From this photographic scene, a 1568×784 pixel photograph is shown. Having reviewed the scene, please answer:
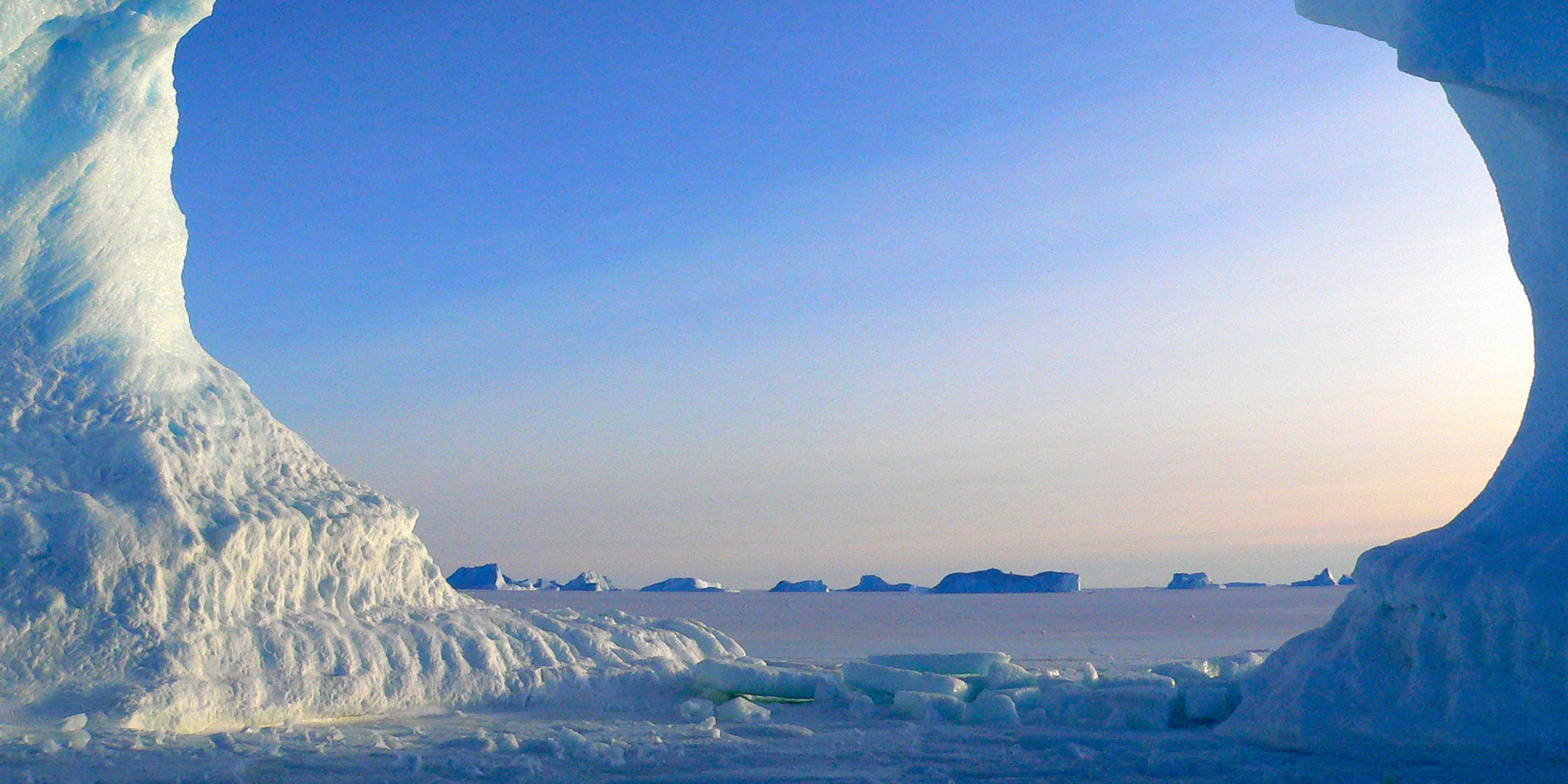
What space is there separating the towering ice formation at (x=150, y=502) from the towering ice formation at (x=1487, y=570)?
5819mm

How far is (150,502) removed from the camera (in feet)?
26.1

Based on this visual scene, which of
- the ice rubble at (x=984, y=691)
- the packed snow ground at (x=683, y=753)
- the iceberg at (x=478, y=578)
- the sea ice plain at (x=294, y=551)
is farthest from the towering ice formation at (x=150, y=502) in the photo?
the iceberg at (x=478, y=578)

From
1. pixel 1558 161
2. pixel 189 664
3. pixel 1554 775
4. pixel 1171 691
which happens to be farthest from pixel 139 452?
pixel 1558 161

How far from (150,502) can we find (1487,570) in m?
8.84

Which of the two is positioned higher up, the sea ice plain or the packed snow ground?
the sea ice plain

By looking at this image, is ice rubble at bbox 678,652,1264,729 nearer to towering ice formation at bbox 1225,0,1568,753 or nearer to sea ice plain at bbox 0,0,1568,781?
sea ice plain at bbox 0,0,1568,781

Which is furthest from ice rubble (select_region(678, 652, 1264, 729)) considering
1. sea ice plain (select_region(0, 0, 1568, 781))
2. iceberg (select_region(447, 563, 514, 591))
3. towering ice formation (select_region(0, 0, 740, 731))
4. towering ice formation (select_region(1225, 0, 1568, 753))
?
iceberg (select_region(447, 563, 514, 591))

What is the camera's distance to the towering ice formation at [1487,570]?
5910mm

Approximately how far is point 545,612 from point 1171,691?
614cm

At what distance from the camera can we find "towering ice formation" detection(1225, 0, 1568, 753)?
591 centimetres

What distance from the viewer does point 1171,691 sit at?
7855mm

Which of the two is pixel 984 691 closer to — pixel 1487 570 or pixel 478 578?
pixel 1487 570

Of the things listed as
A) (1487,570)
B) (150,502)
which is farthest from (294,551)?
(1487,570)

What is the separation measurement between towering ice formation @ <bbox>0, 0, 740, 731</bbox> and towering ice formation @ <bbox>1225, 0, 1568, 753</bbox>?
229 inches
